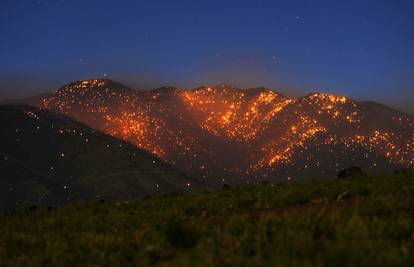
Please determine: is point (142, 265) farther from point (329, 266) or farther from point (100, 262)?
point (329, 266)

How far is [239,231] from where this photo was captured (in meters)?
14.4

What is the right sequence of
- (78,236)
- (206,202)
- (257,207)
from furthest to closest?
(206,202) < (257,207) < (78,236)

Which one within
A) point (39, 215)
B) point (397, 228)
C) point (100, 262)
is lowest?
point (39, 215)

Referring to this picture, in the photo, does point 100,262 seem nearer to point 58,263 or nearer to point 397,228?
point 58,263

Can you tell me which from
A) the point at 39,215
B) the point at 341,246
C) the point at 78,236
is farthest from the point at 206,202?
the point at 341,246

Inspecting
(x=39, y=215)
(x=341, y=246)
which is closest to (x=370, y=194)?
(x=341, y=246)

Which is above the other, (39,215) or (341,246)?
(341,246)

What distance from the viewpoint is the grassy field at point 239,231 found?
9773mm

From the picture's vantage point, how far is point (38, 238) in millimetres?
18094

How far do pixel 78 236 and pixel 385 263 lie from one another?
426 inches

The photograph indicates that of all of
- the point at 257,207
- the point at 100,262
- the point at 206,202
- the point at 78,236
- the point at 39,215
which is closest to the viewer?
the point at 100,262

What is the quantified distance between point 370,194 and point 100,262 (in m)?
9.03

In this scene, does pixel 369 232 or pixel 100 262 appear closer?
pixel 369 232

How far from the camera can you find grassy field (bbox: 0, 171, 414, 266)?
977 cm
